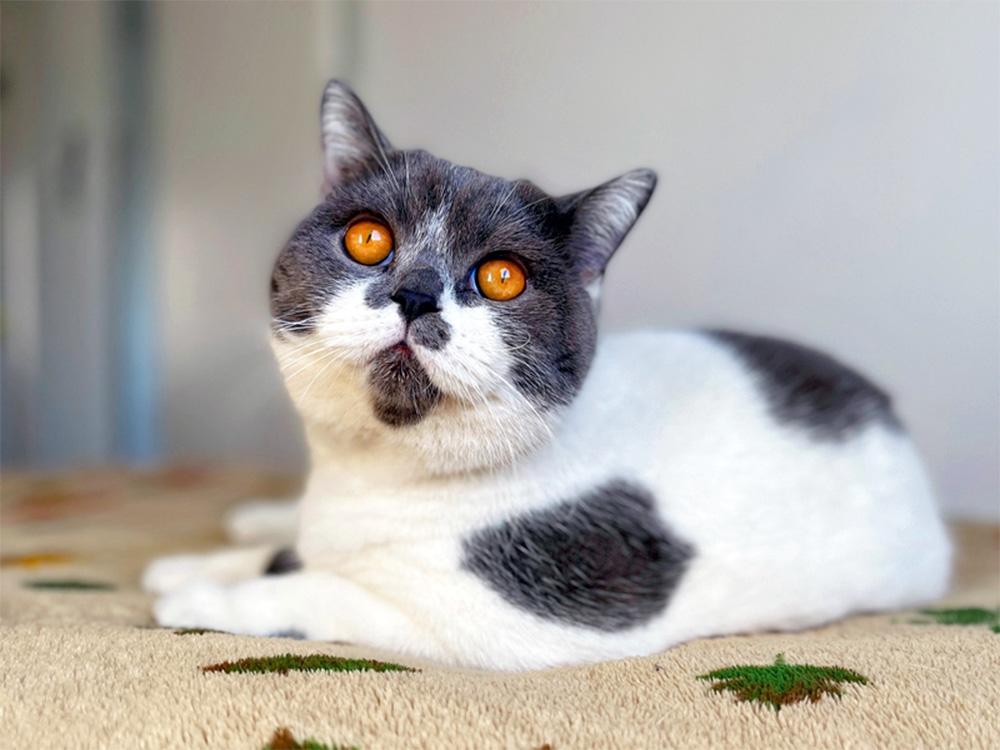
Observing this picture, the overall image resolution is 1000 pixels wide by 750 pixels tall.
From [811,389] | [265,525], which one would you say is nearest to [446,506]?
[811,389]

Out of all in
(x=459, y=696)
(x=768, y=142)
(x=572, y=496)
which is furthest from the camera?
(x=768, y=142)

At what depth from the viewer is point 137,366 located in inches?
143

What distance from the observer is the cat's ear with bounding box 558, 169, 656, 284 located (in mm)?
1217

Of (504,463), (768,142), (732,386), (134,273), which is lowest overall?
(134,273)

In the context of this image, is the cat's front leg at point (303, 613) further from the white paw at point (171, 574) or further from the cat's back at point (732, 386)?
the cat's back at point (732, 386)

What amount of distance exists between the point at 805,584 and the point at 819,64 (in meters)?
1.04

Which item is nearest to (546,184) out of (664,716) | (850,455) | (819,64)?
(819,64)

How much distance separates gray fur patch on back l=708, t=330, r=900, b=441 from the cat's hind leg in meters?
0.78

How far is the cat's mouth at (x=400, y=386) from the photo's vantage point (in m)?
1.04

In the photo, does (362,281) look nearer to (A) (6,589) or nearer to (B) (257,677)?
(B) (257,677)

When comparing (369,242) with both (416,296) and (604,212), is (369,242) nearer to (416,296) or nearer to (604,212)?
(416,296)

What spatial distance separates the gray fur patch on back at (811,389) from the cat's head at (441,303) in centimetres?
40

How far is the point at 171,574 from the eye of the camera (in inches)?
57.7

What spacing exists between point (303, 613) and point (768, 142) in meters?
1.42
